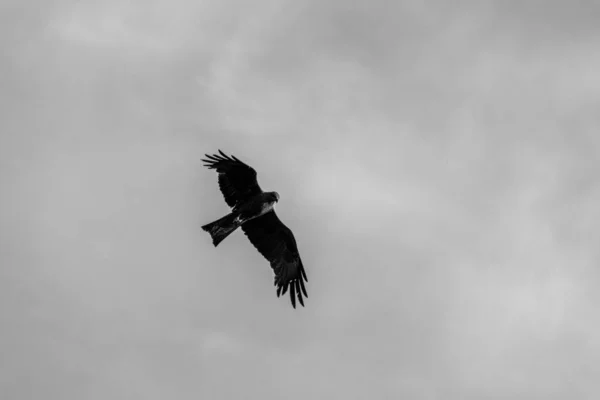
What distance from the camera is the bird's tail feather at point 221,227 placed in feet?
72.8

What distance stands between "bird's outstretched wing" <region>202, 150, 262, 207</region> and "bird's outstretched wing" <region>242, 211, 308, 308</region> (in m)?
0.97

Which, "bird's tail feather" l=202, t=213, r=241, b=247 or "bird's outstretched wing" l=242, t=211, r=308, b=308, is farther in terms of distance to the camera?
"bird's outstretched wing" l=242, t=211, r=308, b=308

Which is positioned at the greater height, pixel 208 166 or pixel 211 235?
pixel 208 166

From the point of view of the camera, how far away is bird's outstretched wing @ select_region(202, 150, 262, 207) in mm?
22652

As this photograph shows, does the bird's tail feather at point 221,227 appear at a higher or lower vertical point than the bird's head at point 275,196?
lower

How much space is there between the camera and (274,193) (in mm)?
23125

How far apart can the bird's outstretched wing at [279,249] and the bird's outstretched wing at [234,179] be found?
0.97 m

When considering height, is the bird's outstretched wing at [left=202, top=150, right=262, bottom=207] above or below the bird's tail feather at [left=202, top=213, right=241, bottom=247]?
above

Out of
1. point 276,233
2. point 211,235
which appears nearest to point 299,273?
point 276,233

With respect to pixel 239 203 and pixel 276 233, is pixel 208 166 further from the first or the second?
pixel 276 233

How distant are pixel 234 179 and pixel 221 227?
1525mm

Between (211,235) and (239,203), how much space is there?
55.5 inches

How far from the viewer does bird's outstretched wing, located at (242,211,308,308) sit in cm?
2364

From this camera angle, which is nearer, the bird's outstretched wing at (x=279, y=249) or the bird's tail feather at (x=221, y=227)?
the bird's tail feather at (x=221, y=227)
